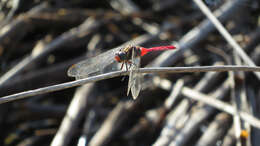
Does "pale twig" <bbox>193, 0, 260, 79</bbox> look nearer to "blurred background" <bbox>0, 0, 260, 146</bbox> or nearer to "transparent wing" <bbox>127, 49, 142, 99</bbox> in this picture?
"blurred background" <bbox>0, 0, 260, 146</bbox>

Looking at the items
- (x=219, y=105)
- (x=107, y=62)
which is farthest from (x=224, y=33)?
(x=107, y=62)

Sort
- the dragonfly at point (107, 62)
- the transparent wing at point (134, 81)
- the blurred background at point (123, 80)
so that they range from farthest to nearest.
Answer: the blurred background at point (123, 80), the dragonfly at point (107, 62), the transparent wing at point (134, 81)

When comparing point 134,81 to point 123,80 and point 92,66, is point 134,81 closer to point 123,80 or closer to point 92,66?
point 92,66

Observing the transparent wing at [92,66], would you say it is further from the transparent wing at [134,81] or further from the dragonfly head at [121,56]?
the transparent wing at [134,81]

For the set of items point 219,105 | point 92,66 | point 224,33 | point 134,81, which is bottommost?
point 219,105

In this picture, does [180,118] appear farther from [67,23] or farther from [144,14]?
[67,23]

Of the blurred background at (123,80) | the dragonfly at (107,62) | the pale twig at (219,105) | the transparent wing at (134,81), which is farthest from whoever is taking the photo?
the blurred background at (123,80)

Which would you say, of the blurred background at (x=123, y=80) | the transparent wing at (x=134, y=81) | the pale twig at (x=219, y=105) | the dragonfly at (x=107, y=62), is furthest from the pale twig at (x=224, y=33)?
the transparent wing at (x=134, y=81)

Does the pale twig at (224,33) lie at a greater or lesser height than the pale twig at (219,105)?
greater
